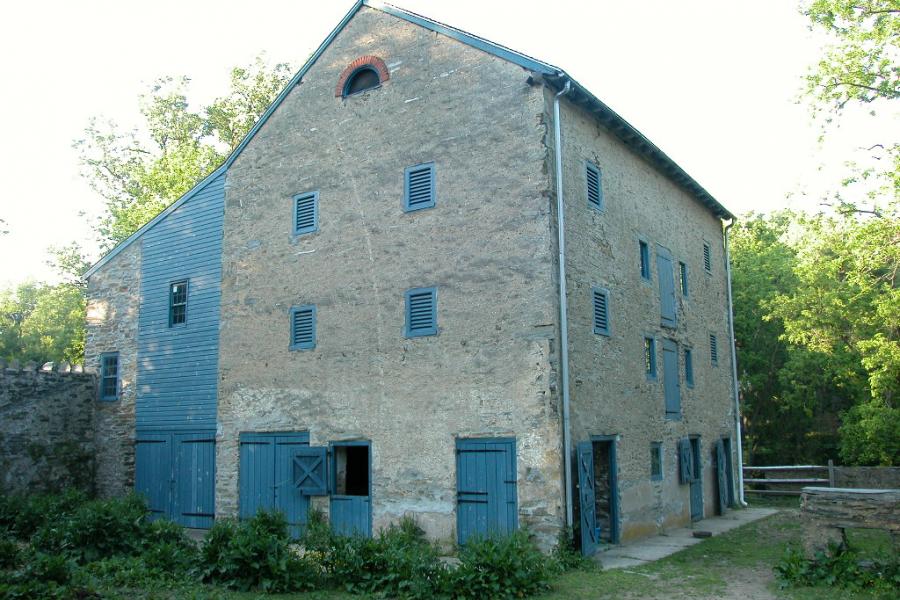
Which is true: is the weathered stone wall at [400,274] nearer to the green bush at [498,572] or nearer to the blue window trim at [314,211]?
the blue window trim at [314,211]

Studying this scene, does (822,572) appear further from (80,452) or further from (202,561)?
(80,452)

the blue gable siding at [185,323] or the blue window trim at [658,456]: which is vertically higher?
the blue gable siding at [185,323]

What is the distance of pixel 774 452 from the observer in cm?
3153

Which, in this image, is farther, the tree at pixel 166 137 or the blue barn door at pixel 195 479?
the tree at pixel 166 137

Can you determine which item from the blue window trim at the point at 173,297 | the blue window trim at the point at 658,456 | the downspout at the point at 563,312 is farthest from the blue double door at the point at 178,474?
Result: the blue window trim at the point at 658,456

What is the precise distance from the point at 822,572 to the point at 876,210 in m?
13.1

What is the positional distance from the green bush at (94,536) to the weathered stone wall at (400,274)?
417 centimetres

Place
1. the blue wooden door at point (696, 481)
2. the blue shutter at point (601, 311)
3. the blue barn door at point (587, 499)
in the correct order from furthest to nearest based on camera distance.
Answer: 1. the blue wooden door at point (696, 481)
2. the blue shutter at point (601, 311)
3. the blue barn door at point (587, 499)

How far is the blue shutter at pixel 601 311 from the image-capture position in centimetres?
1534

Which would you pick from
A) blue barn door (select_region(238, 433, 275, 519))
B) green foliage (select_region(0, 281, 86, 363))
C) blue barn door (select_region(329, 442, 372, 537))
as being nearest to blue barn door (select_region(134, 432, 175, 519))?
blue barn door (select_region(238, 433, 275, 519))

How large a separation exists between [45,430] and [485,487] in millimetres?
11855

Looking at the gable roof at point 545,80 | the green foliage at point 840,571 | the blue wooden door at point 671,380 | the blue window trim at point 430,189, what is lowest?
the green foliage at point 840,571

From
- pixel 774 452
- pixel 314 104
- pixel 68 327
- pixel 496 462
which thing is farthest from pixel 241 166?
pixel 68 327

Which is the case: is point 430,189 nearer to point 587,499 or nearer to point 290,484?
point 587,499
